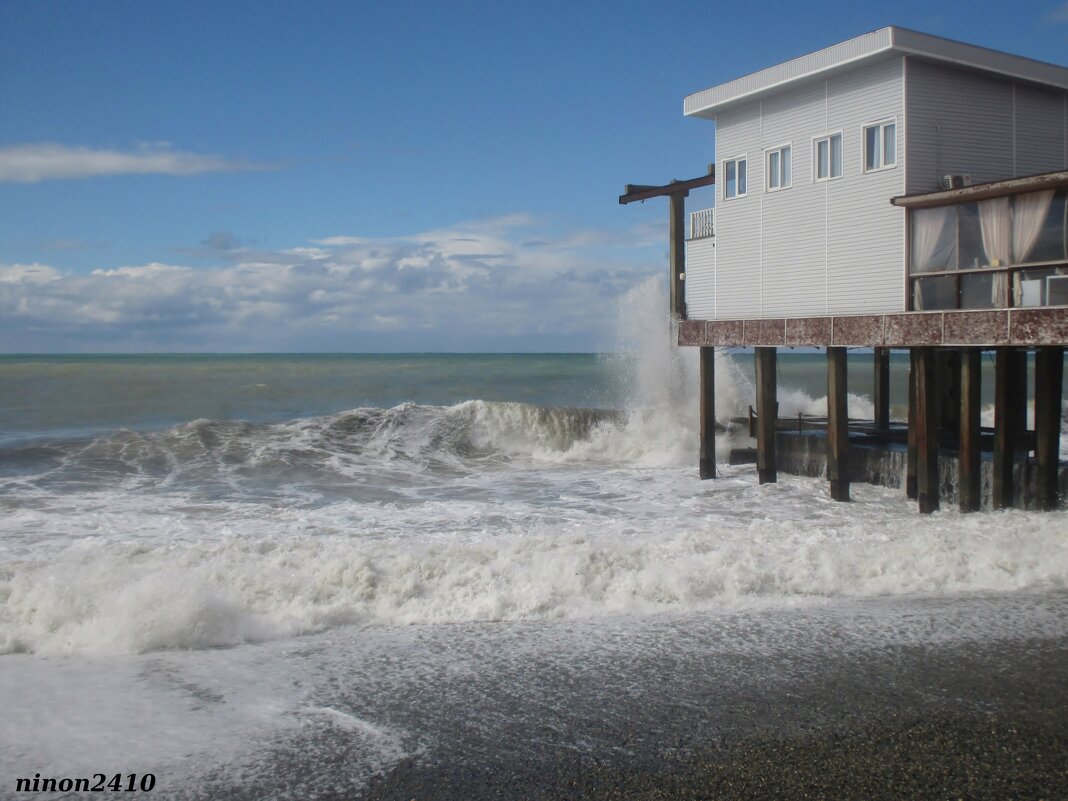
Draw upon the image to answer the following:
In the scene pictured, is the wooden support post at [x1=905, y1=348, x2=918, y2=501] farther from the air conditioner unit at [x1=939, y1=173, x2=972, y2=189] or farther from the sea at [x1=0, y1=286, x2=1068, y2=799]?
the air conditioner unit at [x1=939, y1=173, x2=972, y2=189]

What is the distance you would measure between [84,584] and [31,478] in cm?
1101

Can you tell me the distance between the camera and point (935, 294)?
14375 mm

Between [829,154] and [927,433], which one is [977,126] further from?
[927,433]

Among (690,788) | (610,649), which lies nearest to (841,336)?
(610,649)

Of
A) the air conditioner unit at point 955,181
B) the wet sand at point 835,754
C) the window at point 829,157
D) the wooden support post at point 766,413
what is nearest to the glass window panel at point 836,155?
the window at point 829,157

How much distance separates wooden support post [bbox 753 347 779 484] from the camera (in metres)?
17.5

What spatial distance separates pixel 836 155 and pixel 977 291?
3.89 meters

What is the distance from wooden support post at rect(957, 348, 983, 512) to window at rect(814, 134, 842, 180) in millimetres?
4030

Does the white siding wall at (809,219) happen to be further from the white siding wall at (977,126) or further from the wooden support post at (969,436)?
the wooden support post at (969,436)

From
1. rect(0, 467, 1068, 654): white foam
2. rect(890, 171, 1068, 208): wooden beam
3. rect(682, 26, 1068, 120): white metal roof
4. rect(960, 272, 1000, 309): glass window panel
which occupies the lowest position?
rect(0, 467, 1068, 654): white foam

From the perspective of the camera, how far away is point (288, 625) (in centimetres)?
866

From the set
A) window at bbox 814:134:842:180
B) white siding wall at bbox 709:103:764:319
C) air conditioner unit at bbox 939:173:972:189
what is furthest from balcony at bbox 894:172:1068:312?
white siding wall at bbox 709:103:764:319

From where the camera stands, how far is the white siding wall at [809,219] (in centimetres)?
1520

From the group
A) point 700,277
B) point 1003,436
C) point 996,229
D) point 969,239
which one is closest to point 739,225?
point 700,277
